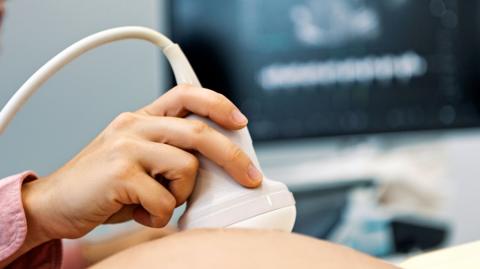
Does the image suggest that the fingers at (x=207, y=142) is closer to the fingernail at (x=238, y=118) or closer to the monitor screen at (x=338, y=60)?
the fingernail at (x=238, y=118)

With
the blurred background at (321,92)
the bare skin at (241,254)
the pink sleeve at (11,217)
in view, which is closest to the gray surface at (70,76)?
the blurred background at (321,92)

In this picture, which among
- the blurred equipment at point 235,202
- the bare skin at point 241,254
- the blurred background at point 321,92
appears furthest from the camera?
the blurred background at point 321,92

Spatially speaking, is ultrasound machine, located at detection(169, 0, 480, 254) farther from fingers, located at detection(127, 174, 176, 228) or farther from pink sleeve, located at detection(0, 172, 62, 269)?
fingers, located at detection(127, 174, 176, 228)

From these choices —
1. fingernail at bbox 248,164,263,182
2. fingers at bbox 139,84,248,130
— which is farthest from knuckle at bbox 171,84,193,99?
fingernail at bbox 248,164,263,182

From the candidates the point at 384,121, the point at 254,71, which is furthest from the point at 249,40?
the point at 384,121

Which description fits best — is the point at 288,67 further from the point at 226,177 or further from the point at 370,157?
the point at 226,177

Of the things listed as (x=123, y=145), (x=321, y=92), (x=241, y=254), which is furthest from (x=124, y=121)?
(x=321, y=92)

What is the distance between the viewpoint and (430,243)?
6.45 feet

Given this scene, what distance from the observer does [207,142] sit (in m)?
0.69

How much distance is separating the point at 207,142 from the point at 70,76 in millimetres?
1523

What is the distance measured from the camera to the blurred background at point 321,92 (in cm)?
198

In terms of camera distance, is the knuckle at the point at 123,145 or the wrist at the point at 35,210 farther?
the wrist at the point at 35,210

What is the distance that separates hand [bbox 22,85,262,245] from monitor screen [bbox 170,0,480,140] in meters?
1.29

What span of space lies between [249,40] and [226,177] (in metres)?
1.43
